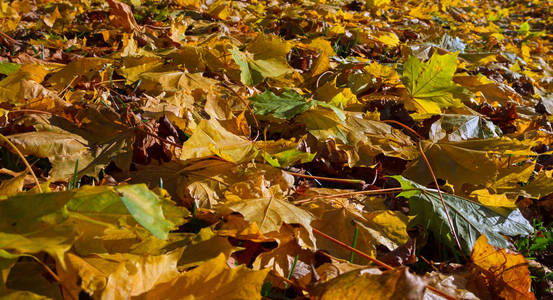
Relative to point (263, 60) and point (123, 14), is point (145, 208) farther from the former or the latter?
point (123, 14)

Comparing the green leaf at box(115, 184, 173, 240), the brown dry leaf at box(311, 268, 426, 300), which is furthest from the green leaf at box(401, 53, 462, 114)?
the green leaf at box(115, 184, 173, 240)

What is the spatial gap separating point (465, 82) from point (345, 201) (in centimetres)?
125

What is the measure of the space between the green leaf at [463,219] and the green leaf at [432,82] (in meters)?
0.47

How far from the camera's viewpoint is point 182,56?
1.50 m

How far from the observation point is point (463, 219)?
3.02 ft

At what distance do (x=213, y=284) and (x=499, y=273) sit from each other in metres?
0.60

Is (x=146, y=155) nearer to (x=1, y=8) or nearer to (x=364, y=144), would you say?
(x=364, y=144)

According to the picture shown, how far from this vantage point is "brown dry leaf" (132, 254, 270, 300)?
52 centimetres

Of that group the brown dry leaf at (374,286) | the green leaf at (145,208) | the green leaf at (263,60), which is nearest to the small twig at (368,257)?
the brown dry leaf at (374,286)

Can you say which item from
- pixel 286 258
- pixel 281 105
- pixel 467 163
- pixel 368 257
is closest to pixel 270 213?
pixel 286 258

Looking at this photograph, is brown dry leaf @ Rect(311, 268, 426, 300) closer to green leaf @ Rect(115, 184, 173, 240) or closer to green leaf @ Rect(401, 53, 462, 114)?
green leaf @ Rect(115, 184, 173, 240)

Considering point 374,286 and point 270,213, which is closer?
point 374,286

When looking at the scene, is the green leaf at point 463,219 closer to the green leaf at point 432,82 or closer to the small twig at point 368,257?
the small twig at point 368,257

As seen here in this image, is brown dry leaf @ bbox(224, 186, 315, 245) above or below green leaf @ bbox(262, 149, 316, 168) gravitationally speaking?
below
